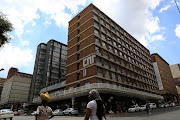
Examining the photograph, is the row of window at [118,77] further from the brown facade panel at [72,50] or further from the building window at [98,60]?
the brown facade panel at [72,50]

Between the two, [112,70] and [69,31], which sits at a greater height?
[69,31]

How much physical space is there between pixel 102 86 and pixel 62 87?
18656mm

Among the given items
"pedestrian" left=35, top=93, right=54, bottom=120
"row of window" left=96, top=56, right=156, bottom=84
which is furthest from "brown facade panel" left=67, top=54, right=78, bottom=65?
A: "pedestrian" left=35, top=93, right=54, bottom=120

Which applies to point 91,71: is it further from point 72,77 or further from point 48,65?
point 48,65

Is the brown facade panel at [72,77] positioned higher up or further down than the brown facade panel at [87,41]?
further down

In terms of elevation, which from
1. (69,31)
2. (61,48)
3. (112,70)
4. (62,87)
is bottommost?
(62,87)

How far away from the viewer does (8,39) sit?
37.8 feet

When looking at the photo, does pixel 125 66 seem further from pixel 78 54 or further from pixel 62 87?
pixel 62 87

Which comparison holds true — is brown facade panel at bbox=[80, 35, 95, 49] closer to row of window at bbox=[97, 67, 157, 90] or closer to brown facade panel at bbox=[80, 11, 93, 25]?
brown facade panel at bbox=[80, 11, 93, 25]

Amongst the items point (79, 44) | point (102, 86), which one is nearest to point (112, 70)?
point (102, 86)

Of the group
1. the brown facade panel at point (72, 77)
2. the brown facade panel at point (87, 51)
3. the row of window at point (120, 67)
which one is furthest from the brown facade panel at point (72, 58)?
the row of window at point (120, 67)

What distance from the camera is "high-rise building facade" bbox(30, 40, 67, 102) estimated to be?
52.4 meters

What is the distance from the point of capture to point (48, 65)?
54.0 metres

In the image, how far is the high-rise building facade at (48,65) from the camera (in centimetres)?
5244
